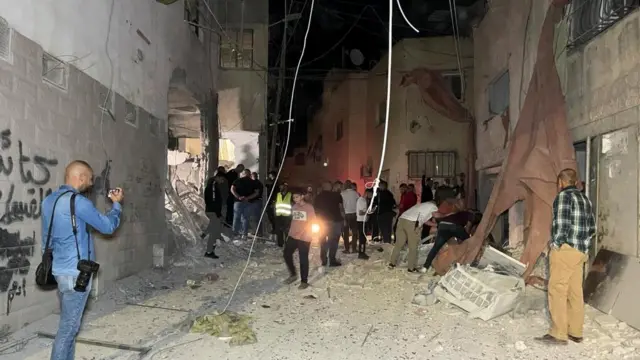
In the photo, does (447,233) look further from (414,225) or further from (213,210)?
(213,210)

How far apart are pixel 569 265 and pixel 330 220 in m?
5.41

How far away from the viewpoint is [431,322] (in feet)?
20.4

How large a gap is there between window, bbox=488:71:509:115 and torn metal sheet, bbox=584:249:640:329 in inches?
238

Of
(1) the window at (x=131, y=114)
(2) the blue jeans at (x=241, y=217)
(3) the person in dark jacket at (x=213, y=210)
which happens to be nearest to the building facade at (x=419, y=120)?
(2) the blue jeans at (x=241, y=217)

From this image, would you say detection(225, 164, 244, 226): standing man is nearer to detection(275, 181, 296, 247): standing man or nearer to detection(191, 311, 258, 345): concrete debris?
detection(275, 181, 296, 247): standing man

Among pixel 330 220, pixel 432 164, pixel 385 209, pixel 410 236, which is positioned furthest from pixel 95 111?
pixel 432 164

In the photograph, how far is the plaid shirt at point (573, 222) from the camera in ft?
17.4

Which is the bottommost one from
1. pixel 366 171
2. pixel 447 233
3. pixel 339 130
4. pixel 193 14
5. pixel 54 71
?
pixel 447 233

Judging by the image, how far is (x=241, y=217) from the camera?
12812mm

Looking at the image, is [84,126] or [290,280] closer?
[84,126]

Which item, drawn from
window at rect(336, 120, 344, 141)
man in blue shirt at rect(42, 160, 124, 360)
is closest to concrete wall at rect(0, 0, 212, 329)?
man in blue shirt at rect(42, 160, 124, 360)

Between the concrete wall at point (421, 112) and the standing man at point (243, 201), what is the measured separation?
7517 mm

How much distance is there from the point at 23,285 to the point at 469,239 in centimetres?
633

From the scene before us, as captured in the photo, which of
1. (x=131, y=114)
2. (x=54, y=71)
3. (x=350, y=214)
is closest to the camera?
(x=54, y=71)
